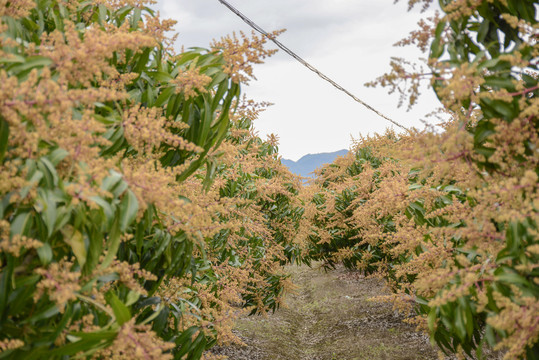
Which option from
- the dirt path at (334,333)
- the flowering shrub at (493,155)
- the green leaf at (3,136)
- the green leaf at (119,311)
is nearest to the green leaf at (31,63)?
the green leaf at (3,136)

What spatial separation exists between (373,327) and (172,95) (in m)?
9.26

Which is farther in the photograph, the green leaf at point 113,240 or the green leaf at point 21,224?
the green leaf at point 113,240

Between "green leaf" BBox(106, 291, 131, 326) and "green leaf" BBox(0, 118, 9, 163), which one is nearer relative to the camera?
"green leaf" BBox(0, 118, 9, 163)

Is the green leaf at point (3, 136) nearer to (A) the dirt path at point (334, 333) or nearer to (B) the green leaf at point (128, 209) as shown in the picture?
(B) the green leaf at point (128, 209)

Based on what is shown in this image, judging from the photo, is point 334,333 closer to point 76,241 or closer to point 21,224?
point 76,241

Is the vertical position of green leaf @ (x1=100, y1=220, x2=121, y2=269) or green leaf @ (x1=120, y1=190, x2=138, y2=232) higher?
green leaf @ (x1=120, y1=190, x2=138, y2=232)

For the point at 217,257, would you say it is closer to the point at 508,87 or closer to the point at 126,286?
the point at 126,286

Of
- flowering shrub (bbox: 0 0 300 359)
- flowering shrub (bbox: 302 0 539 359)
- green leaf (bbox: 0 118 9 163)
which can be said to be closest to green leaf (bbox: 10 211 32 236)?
flowering shrub (bbox: 0 0 300 359)

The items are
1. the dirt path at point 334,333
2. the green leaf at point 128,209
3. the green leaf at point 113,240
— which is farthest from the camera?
the dirt path at point 334,333

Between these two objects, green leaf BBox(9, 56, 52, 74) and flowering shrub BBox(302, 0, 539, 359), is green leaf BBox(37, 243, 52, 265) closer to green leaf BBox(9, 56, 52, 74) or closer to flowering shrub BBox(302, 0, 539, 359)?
green leaf BBox(9, 56, 52, 74)

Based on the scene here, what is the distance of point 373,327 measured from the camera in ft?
33.5

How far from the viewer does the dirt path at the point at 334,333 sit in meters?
8.62

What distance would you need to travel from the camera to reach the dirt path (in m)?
8.62

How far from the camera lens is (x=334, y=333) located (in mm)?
10305
